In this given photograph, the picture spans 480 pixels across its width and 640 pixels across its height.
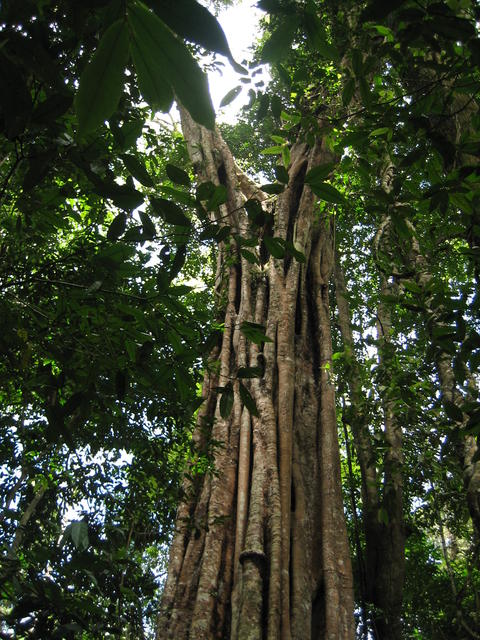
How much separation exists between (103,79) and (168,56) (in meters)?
0.08

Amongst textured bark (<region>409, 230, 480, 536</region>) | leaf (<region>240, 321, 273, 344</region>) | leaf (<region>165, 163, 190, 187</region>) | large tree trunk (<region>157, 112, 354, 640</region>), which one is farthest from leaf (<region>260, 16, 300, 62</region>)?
textured bark (<region>409, 230, 480, 536</region>)

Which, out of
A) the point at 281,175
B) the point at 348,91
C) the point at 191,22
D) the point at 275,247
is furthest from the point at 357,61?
the point at 191,22

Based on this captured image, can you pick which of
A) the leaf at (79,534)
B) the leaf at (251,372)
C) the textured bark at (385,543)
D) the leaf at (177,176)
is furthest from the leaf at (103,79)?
the textured bark at (385,543)

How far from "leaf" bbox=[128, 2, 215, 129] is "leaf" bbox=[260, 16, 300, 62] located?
0.98ft

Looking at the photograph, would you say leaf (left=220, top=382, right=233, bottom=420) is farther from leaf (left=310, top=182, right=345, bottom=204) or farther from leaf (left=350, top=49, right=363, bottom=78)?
leaf (left=350, top=49, right=363, bottom=78)

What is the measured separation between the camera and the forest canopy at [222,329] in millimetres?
992

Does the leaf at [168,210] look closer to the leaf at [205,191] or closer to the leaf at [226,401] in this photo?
the leaf at [205,191]

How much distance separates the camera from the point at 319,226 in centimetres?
509

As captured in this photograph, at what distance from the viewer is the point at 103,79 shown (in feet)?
1.85

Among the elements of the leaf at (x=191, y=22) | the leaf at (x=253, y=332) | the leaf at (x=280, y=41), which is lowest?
the leaf at (x=191, y=22)

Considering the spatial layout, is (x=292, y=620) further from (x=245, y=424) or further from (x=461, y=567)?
(x=461, y=567)

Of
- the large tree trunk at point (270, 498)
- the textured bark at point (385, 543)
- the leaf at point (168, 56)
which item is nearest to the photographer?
the leaf at point (168, 56)

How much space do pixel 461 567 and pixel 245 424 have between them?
4560mm

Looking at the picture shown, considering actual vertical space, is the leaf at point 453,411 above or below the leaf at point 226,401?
above
